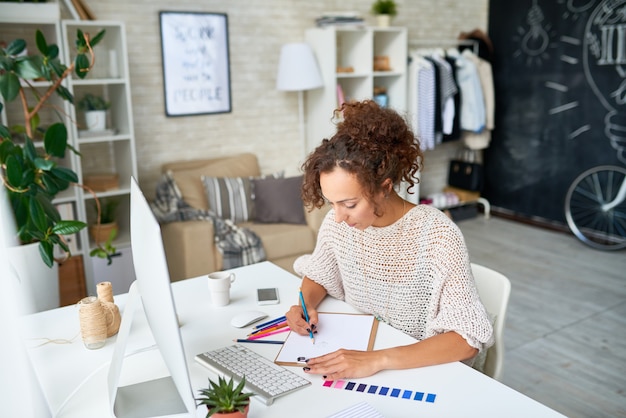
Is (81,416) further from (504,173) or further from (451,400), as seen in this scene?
(504,173)

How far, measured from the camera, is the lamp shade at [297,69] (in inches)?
173

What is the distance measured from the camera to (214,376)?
136 cm

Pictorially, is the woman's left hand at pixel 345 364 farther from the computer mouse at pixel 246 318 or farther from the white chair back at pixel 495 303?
the white chair back at pixel 495 303

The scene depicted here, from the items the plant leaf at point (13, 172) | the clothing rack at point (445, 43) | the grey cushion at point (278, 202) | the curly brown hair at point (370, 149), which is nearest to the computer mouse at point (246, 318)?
the curly brown hair at point (370, 149)

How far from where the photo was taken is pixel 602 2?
15.5 ft

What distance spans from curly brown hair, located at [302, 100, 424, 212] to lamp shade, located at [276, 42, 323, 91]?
9.38 feet

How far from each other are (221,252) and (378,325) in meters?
2.07

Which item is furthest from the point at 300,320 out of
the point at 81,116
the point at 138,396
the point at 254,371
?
the point at 81,116

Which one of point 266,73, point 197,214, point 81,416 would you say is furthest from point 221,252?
point 81,416

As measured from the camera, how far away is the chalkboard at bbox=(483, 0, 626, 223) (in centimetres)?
477

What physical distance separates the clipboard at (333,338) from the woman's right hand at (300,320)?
0.02 meters

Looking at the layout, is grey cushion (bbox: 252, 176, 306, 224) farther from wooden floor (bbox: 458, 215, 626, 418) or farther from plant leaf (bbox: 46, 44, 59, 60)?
plant leaf (bbox: 46, 44, 59, 60)

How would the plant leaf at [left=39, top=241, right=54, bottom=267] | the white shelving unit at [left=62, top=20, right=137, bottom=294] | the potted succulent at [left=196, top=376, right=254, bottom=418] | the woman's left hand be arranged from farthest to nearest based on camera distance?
the white shelving unit at [left=62, top=20, right=137, bottom=294], the plant leaf at [left=39, top=241, right=54, bottom=267], the woman's left hand, the potted succulent at [left=196, top=376, right=254, bottom=418]

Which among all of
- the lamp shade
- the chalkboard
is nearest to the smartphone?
the lamp shade
